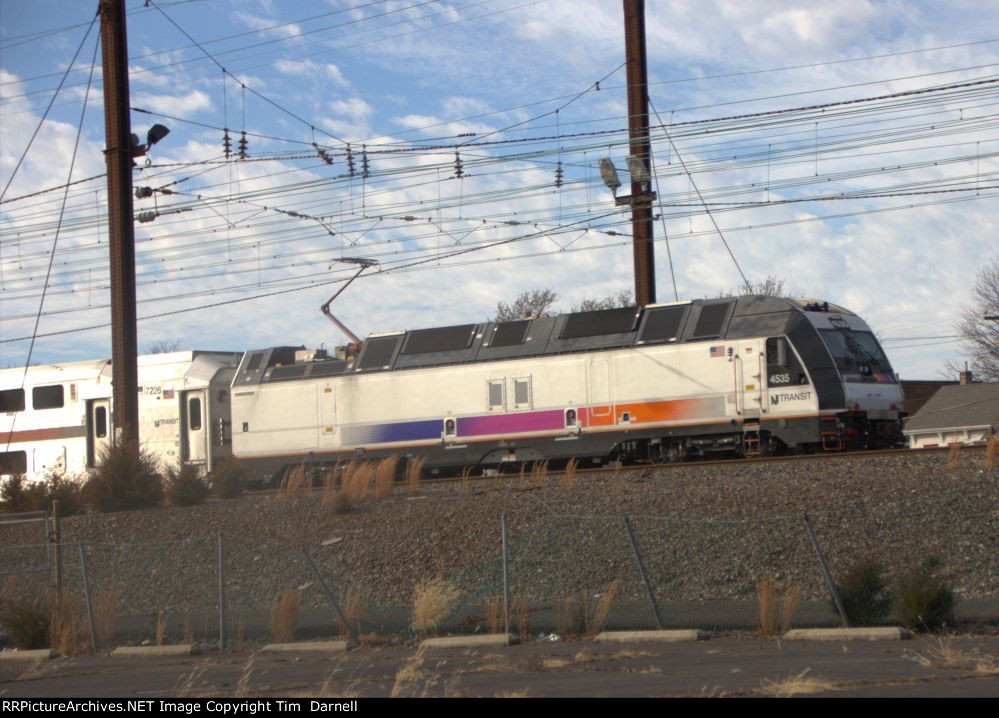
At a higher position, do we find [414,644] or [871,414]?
[871,414]

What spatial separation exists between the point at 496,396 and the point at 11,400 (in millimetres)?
16008

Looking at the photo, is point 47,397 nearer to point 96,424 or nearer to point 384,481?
point 96,424

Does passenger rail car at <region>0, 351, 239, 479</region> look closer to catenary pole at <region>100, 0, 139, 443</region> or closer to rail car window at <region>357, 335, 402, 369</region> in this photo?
rail car window at <region>357, 335, 402, 369</region>

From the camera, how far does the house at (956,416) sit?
45844 millimetres

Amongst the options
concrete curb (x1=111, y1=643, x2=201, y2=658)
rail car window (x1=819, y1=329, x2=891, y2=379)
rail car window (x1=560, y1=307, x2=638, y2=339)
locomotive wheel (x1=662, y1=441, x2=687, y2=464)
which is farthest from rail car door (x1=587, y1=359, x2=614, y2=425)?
concrete curb (x1=111, y1=643, x2=201, y2=658)

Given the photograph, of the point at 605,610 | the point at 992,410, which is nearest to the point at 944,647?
the point at 605,610

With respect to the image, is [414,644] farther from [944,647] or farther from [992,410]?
[992,410]

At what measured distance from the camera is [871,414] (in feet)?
73.9

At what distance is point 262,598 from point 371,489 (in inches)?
198

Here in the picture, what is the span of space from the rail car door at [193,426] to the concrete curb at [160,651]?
16.5 metres

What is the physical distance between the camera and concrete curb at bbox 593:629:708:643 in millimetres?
12477

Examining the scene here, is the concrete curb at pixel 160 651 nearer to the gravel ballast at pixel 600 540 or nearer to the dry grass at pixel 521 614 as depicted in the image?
the gravel ballast at pixel 600 540

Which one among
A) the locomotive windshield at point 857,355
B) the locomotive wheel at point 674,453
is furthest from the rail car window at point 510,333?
the locomotive windshield at point 857,355

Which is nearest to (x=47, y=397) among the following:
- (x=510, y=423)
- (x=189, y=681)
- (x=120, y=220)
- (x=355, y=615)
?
(x=120, y=220)
